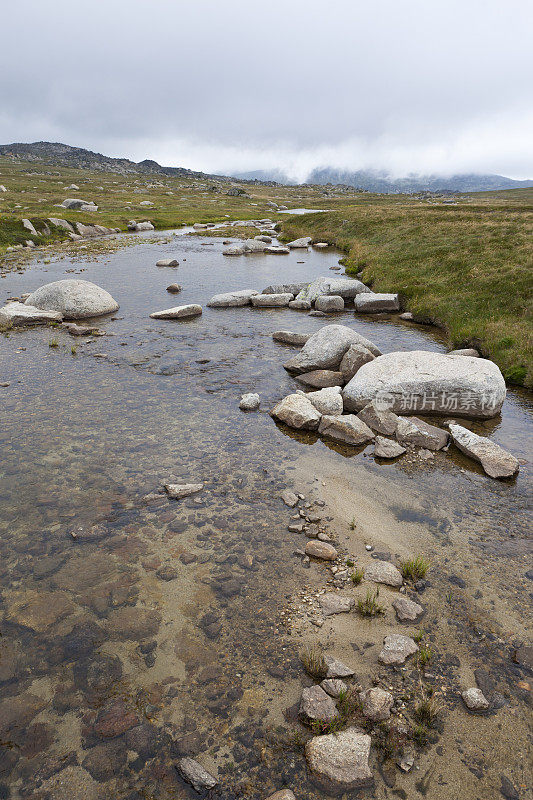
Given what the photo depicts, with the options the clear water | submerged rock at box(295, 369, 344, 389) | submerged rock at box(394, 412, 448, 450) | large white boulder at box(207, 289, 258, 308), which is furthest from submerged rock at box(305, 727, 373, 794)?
large white boulder at box(207, 289, 258, 308)

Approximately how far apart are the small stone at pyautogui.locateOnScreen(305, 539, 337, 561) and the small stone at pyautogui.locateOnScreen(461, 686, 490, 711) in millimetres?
3530

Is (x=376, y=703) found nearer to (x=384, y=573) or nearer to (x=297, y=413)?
(x=384, y=573)

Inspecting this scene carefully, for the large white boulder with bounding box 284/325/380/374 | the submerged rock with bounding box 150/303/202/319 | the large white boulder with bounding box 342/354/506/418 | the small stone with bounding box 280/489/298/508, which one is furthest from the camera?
the submerged rock with bounding box 150/303/202/319

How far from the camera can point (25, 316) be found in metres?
27.2

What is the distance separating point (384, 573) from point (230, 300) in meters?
27.6

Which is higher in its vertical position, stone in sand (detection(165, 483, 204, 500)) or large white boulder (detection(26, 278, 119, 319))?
large white boulder (detection(26, 278, 119, 319))

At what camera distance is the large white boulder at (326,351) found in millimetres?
20391

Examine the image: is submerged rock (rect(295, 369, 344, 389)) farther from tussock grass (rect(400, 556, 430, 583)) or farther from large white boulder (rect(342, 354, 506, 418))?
tussock grass (rect(400, 556, 430, 583))

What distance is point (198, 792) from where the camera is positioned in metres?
5.55

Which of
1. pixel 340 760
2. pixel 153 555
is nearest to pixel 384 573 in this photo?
pixel 340 760

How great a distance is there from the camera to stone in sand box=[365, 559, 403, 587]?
8883 millimetres

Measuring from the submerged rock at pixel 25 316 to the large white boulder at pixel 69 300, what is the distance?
2.05ft

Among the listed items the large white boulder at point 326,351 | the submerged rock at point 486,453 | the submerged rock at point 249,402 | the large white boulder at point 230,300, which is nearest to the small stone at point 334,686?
the submerged rock at point 486,453

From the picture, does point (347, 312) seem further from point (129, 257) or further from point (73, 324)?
point (129, 257)
